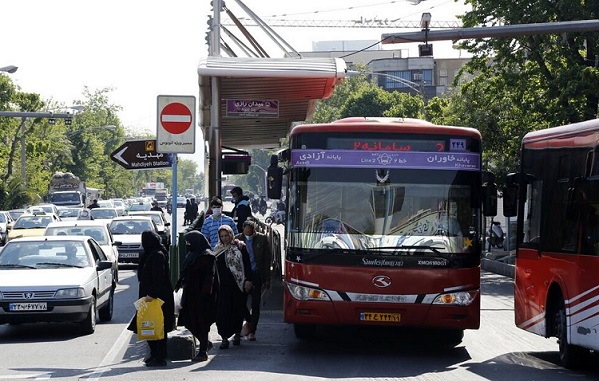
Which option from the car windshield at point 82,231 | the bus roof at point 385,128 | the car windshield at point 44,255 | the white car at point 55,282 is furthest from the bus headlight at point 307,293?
the car windshield at point 82,231

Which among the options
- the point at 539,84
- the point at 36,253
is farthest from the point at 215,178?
the point at 539,84

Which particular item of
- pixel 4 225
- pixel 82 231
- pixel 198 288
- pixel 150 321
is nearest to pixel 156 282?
pixel 150 321

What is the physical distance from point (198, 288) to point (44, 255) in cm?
479

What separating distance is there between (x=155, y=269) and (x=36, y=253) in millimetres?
5098

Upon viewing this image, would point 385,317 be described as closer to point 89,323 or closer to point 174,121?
point 174,121

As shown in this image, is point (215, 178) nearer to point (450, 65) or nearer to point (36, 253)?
point (36, 253)

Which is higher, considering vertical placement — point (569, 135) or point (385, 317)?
point (569, 135)

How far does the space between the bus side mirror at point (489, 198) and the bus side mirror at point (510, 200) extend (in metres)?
0.21

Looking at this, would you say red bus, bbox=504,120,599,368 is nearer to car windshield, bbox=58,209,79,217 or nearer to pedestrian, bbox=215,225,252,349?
pedestrian, bbox=215,225,252,349

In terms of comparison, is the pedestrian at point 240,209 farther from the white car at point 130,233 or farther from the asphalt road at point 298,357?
the white car at point 130,233

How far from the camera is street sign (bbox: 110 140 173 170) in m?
21.0

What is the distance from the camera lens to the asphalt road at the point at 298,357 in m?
13.0

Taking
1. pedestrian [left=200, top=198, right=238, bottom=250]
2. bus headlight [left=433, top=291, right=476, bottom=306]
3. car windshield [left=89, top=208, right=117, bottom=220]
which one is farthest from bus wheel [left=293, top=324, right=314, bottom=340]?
car windshield [left=89, top=208, right=117, bottom=220]

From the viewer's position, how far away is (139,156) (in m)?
21.2
